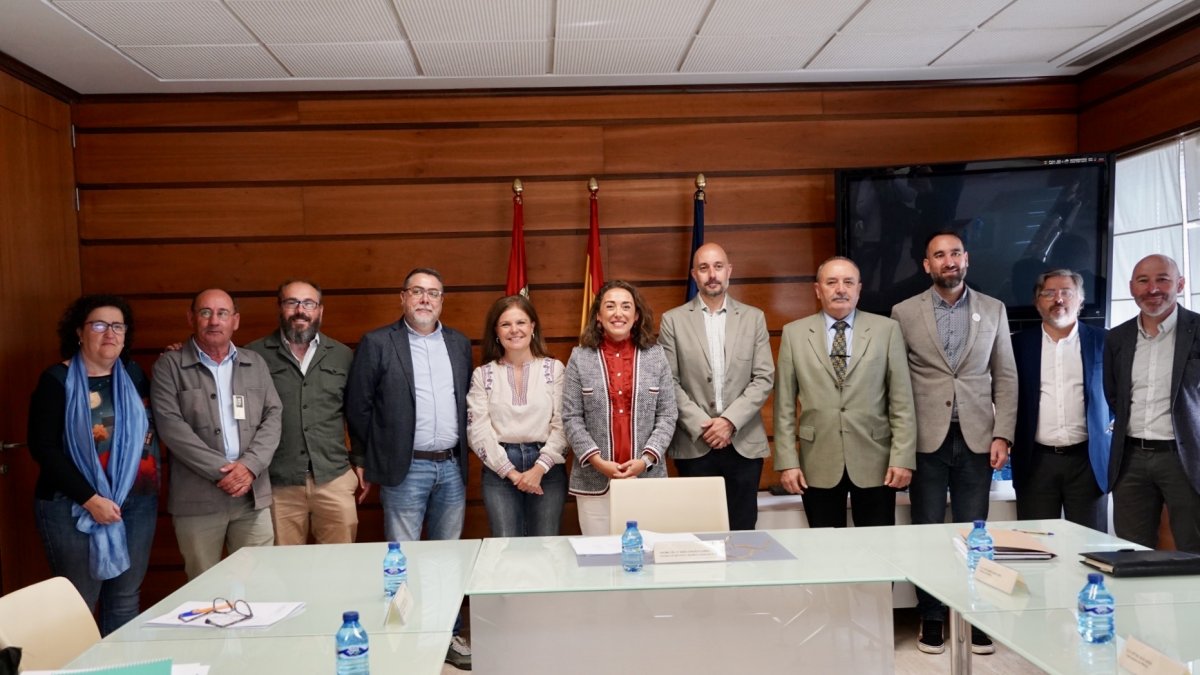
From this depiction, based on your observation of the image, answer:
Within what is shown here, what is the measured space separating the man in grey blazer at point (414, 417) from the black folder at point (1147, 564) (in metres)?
2.64

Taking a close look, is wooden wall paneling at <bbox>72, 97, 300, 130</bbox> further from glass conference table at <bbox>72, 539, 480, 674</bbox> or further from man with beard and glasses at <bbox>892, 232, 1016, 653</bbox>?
man with beard and glasses at <bbox>892, 232, 1016, 653</bbox>

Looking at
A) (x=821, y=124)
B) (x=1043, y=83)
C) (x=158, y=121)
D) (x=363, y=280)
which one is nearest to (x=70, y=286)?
(x=158, y=121)

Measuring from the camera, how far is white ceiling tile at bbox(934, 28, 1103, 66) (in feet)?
14.2

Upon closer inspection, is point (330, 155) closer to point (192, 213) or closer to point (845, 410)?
point (192, 213)

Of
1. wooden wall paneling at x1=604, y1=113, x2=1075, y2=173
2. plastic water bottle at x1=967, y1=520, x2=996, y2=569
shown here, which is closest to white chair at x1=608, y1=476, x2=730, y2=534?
plastic water bottle at x1=967, y1=520, x2=996, y2=569

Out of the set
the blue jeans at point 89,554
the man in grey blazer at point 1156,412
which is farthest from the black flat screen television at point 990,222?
the blue jeans at point 89,554

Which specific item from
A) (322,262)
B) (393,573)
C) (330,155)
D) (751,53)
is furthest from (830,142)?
(393,573)

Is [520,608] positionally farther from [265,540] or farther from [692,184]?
[692,184]

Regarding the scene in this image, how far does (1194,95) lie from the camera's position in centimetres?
414

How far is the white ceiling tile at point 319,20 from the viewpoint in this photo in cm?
367

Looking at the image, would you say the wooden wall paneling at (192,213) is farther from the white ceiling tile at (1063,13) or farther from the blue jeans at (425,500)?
the white ceiling tile at (1063,13)

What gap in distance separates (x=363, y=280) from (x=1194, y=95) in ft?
14.2

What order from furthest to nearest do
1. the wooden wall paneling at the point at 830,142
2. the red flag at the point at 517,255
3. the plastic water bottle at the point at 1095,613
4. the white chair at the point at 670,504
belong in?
the wooden wall paneling at the point at 830,142
the red flag at the point at 517,255
the white chair at the point at 670,504
the plastic water bottle at the point at 1095,613

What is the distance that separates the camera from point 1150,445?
3662 mm
